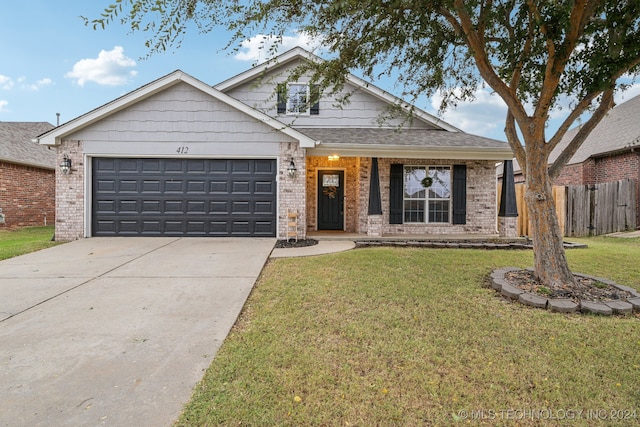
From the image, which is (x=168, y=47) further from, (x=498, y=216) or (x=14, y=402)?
(x=498, y=216)

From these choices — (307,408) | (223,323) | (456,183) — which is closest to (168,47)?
(223,323)

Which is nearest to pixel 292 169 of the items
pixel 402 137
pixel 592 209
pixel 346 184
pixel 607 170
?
pixel 346 184

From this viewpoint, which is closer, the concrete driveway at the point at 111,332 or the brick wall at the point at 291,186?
the concrete driveway at the point at 111,332

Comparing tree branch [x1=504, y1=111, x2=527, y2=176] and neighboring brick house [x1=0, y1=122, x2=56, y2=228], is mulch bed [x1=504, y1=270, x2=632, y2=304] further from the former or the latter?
neighboring brick house [x1=0, y1=122, x2=56, y2=228]

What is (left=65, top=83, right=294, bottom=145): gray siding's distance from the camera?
28.8 feet

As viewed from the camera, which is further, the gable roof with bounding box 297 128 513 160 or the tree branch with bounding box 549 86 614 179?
the gable roof with bounding box 297 128 513 160

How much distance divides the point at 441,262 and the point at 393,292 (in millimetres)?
2401

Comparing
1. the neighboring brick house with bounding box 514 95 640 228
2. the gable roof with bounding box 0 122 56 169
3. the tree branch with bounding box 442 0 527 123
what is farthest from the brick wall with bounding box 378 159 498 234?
the gable roof with bounding box 0 122 56 169

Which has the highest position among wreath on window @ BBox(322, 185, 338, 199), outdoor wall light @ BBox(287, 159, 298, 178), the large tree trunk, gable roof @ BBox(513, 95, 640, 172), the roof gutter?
gable roof @ BBox(513, 95, 640, 172)

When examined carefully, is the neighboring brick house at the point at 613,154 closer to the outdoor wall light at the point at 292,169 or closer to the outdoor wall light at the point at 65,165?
the outdoor wall light at the point at 292,169

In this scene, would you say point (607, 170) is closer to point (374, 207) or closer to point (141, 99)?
point (374, 207)

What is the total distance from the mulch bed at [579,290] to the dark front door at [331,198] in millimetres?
6383

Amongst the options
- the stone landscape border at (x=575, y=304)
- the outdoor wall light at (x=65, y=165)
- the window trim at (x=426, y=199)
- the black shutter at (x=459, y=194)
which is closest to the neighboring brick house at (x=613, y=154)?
the black shutter at (x=459, y=194)

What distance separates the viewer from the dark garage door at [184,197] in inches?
354
